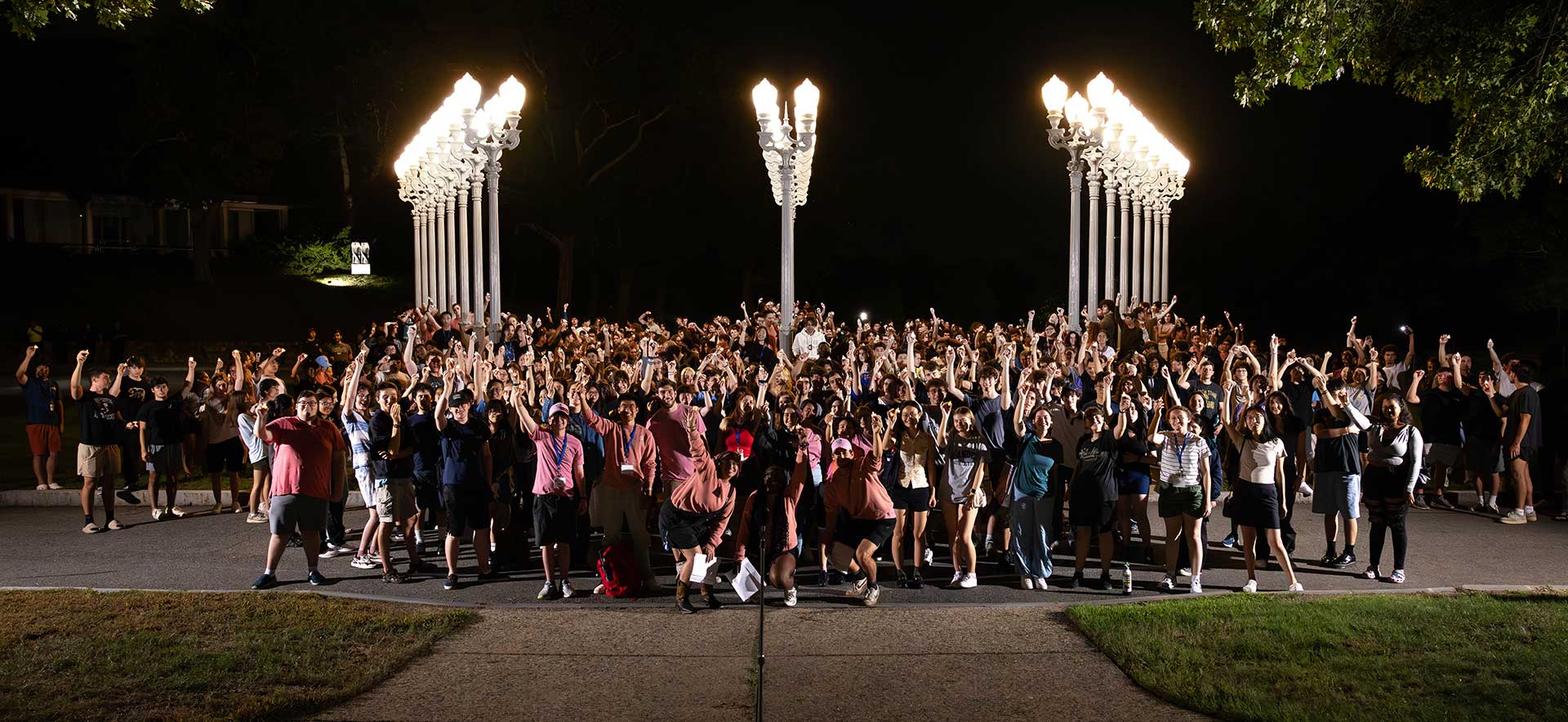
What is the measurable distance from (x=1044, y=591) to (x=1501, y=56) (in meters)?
5.82

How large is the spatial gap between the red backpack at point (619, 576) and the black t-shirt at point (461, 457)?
1.25 meters

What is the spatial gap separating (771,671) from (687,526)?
2.10 m

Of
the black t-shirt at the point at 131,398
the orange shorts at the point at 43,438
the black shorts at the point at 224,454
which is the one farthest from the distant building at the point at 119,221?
the black shorts at the point at 224,454

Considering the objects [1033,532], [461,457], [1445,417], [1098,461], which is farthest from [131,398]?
[1445,417]

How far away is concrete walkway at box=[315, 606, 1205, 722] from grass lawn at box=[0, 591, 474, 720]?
355 millimetres

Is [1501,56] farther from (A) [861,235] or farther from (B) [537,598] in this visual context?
(A) [861,235]

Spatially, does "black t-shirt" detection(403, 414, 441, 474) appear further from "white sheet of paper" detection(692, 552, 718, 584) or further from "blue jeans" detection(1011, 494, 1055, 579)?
"blue jeans" detection(1011, 494, 1055, 579)

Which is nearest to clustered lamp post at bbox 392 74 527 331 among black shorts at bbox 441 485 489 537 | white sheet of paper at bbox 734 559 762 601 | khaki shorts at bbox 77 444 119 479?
khaki shorts at bbox 77 444 119 479

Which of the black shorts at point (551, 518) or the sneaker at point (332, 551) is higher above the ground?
the black shorts at point (551, 518)

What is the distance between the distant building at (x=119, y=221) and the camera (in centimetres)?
5253

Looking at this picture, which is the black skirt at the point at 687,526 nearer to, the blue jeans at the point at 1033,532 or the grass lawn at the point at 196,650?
the grass lawn at the point at 196,650

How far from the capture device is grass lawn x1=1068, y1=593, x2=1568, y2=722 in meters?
6.90

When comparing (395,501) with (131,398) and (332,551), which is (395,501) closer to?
(332,551)

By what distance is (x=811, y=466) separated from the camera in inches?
405
